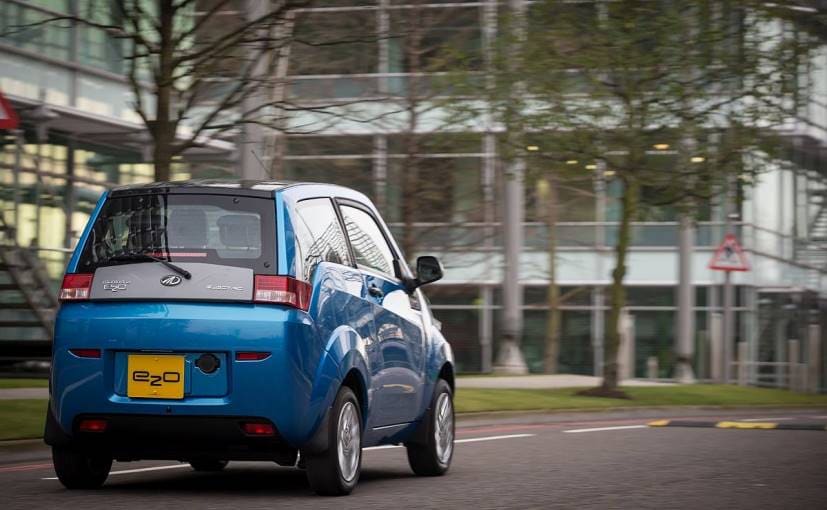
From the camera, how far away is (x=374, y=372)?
380 inches

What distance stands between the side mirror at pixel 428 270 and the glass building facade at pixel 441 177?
444cm

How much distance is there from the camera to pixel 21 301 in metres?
24.5

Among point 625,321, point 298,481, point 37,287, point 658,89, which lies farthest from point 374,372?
point 625,321

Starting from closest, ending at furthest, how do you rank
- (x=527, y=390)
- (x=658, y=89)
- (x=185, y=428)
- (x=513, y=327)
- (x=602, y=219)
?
(x=185, y=428) → (x=658, y=89) → (x=527, y=390) → (x=513, y=327) → (x=602, y=219)

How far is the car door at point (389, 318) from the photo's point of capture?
9.91 meters

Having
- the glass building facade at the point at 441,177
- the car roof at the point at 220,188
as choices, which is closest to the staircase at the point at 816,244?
the glass building facade at the point at 441,177

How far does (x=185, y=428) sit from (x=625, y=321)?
26891mm

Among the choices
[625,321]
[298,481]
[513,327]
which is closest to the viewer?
[298,481]

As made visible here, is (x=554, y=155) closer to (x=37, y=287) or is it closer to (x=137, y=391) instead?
(x=37, y=287)

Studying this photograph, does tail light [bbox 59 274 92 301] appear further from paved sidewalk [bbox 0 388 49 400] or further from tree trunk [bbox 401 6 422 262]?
tree trunk [bbox 401 6 422 262]

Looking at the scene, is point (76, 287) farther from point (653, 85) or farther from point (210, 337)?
point (653, 85)

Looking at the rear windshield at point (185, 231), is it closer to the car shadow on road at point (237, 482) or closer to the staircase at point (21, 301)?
the car shadow on road at point (237, 482)

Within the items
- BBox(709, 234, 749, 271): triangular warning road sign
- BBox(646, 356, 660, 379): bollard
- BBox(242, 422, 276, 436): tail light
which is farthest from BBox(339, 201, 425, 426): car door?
BBox(646, 356, 660, 379): bollard

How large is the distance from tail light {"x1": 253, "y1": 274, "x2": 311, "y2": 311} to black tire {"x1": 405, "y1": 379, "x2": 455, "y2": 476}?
2.55 m
